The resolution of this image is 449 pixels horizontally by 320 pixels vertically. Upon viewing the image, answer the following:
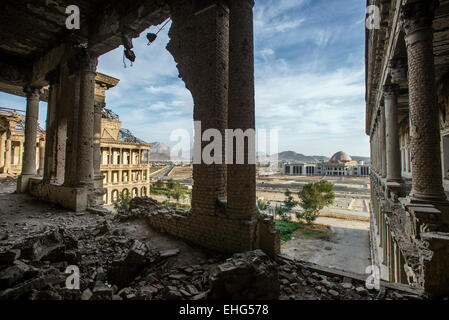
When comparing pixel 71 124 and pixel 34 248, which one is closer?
pixel 34 248

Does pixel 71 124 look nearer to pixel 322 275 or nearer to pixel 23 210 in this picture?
pixel 23 210

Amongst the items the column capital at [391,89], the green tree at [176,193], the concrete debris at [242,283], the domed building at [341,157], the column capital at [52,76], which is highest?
the domed building at [341,157]

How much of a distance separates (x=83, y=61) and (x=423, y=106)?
10527 mm

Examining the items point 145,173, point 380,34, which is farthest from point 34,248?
point 145,173

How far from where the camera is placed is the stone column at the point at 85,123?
25.0 feet

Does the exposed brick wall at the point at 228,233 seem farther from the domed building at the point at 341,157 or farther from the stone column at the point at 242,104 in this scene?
the domed building at the point at 341,157

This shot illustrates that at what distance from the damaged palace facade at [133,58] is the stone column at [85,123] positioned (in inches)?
1.3

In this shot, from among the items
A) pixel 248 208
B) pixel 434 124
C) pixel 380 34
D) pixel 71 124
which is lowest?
pixel 248 208

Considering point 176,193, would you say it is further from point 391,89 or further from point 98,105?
point 391,89

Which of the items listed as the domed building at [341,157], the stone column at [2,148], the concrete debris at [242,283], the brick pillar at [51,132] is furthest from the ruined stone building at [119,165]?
the domed building at [341,157]

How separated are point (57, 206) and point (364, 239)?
2471 centimetres

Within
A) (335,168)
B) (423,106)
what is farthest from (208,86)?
(335,168)

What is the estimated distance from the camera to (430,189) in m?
5.25

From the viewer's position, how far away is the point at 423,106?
17.4ft
